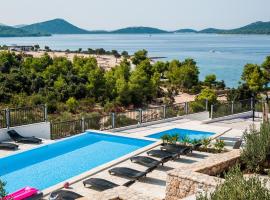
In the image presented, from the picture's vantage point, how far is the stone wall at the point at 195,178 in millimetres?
7344

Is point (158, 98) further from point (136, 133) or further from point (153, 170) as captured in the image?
point (153, 170)

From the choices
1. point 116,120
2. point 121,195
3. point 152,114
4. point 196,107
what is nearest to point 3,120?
point 116,120

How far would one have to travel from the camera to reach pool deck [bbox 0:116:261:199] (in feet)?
31.8

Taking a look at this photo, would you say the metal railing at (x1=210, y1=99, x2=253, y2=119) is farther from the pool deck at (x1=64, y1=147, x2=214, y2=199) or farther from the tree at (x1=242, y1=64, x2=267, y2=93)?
the tree at (x1=242, y1=64, x2=267, y2=93)

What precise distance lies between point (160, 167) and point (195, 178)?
394cm

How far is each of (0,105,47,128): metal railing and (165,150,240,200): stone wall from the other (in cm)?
831

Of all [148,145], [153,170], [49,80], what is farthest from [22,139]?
[49,80]

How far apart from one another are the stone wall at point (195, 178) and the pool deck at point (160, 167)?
1261 millimetres

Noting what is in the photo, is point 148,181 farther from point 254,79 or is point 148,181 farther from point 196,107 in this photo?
point 254,79

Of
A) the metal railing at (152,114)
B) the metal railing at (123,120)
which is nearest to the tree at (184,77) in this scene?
the metal railing at (152,114)

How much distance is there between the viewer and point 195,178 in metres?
7.54

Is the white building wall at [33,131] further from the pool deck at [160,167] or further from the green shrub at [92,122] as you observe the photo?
the green shrub at [92,122]

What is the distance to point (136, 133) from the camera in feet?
53.7

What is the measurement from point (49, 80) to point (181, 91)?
1587cm
